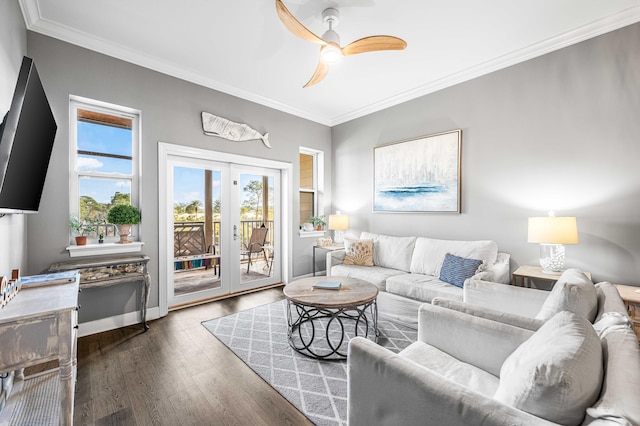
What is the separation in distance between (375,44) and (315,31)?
700 millimetres

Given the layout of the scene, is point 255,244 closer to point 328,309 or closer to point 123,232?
point 123,232

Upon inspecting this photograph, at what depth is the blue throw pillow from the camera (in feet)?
9.54

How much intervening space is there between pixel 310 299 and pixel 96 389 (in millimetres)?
1646

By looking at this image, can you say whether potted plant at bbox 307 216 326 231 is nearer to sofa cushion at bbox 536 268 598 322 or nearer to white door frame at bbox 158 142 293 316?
white door frame at bbox 158 142 293 316

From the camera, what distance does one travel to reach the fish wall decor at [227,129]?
143 inches

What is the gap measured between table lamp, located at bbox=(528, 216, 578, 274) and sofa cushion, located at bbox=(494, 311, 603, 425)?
6.36 feet

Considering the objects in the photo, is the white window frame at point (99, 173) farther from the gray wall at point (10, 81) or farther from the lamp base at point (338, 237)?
the lamp base at point (338, 237)

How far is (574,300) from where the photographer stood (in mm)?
1381

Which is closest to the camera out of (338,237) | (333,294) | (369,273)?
(333,294)

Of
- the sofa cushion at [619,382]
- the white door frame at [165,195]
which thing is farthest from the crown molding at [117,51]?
the sofa cushion at [619,382]

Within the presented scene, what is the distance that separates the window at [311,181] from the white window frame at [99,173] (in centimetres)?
264

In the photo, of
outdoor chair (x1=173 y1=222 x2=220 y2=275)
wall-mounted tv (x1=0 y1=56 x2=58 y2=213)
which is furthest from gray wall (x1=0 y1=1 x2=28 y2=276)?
outdoor chair (x1=173 y1=222 x2=220 y2=275)

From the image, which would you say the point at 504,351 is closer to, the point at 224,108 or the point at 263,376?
the point at 263,376

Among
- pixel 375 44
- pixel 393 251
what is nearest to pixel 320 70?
pixel 375 44
